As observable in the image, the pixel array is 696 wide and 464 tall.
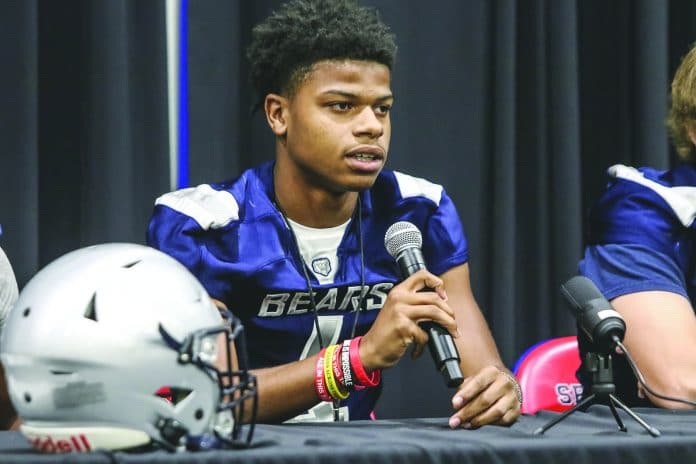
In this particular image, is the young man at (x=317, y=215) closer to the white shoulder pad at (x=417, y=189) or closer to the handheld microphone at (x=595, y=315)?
the white shoulder pad at (x=417, y=189)

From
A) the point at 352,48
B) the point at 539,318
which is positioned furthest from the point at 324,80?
the point at 539,318

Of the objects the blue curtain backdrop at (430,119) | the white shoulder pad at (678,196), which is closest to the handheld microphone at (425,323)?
the white shoulder pad at (678,196)

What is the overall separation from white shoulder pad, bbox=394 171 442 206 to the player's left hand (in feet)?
1.94

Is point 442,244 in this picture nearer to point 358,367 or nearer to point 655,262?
point 655,262

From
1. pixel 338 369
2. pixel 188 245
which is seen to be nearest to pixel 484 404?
pixel 338 369

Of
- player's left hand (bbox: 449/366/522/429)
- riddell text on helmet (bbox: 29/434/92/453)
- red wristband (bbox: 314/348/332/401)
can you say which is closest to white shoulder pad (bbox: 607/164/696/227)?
player's left hand (bbox: 449/366/522/429)

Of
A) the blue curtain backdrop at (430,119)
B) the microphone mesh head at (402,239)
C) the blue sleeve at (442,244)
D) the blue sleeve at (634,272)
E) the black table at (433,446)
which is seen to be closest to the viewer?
the black table at (433,446)

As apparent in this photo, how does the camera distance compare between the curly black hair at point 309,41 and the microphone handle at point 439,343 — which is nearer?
the microphone handle at point 439,343

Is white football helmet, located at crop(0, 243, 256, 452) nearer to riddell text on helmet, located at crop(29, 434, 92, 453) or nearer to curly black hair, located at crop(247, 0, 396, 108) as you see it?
riddell text on helmet, located at crop(29, 434, 92, 453)

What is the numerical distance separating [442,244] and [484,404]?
609mm

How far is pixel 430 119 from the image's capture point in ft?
8.49

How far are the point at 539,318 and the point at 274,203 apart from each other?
107cm

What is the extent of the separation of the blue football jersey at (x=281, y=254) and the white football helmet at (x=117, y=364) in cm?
64

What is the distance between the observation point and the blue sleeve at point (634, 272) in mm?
1779
